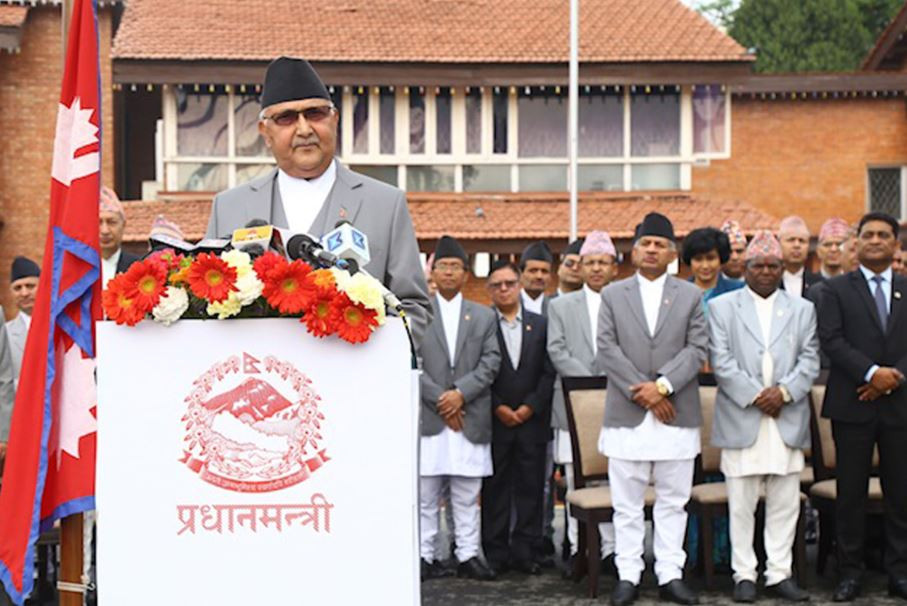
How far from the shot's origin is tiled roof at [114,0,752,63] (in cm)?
1989

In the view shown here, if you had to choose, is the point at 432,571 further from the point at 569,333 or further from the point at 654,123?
the point at 654,123

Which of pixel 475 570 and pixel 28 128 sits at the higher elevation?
pixel 28 128

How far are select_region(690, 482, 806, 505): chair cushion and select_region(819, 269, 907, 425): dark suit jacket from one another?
0.68 meters

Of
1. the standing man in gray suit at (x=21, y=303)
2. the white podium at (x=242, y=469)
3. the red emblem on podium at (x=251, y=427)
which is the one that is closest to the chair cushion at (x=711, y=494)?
the standing man in gray suit at (x=21, y=303)

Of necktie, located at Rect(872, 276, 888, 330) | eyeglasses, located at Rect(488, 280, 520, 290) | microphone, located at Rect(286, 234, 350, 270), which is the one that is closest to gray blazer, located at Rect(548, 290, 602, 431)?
eyeglasses, located at Rect(488, 280, 520, 290)

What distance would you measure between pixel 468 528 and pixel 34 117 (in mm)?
14038

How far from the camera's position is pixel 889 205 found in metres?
24.6

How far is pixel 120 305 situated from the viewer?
325 cm

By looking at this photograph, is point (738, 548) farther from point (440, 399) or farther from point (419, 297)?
point (419, 297)

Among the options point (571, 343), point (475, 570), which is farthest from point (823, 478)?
point (475, 570)

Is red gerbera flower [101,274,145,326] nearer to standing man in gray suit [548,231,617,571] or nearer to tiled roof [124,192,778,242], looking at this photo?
standing man in gray suit [548,231,617,571]

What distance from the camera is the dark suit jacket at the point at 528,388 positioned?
8336 mm

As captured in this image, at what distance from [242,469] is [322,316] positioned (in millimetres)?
416

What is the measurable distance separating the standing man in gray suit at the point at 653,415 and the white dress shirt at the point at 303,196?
140 inches
